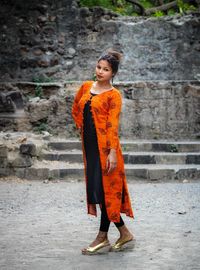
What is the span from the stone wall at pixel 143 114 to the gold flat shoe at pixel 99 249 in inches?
253

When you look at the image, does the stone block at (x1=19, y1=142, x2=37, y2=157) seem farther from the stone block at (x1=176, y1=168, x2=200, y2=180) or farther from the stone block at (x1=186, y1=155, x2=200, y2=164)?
the stone block at (x1=186, y1=155, x2=200, y2=164)

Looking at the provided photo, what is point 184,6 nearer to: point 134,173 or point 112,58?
point 134,173

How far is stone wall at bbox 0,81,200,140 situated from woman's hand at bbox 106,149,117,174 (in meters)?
6.50

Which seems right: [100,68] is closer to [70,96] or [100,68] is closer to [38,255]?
[38,255]

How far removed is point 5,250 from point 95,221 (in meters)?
1.36

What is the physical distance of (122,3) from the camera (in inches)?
580

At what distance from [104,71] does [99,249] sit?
4.28 feet

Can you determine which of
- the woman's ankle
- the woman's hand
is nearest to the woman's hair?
the woman's hand

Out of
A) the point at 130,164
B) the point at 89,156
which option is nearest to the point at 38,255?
the point at 89,156

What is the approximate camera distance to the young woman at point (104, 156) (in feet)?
13.5

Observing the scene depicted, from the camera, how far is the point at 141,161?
347 inches

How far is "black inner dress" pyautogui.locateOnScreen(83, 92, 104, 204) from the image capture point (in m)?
4.14

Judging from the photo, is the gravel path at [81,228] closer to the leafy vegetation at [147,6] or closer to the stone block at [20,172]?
the stone block at [20,172]

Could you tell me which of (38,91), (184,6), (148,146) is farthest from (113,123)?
(184,6)
